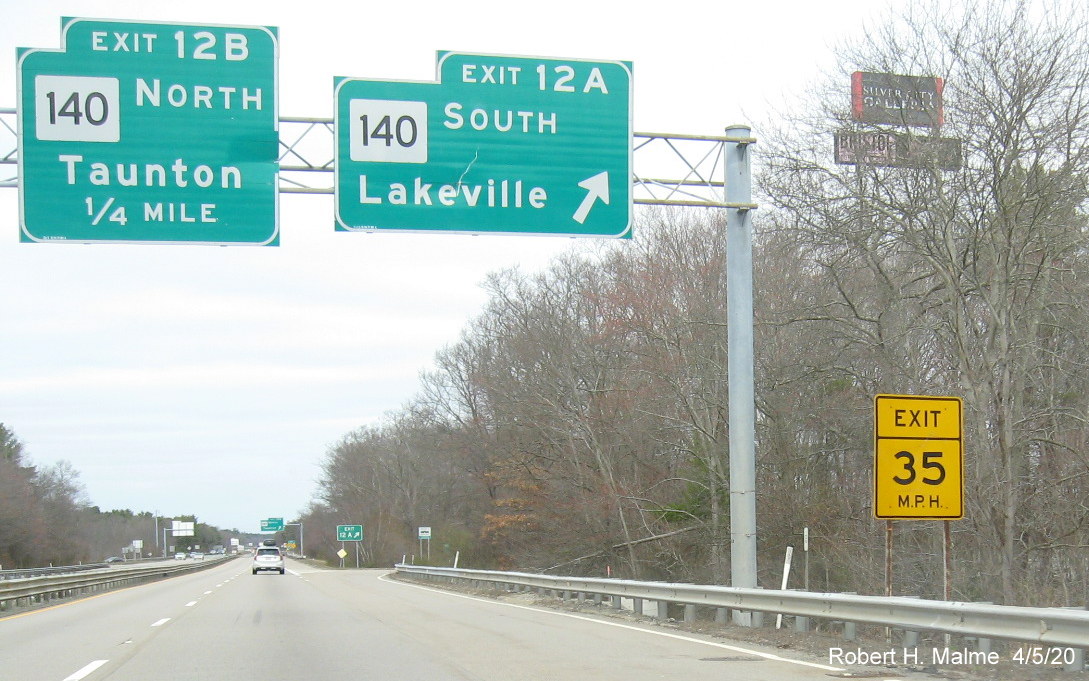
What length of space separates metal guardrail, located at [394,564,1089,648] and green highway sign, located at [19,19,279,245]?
27.6ft

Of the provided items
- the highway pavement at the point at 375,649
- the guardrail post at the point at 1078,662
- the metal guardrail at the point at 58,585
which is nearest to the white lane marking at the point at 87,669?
the highway pavement at the point at 375,649

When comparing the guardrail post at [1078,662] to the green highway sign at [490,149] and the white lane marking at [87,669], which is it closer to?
the green highway sign at [490,149]

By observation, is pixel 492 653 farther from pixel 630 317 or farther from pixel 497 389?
pixel 497 389

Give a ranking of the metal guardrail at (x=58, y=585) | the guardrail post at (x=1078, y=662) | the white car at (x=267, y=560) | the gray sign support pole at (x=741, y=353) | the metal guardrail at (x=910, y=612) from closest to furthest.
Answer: the metal guardrail at (x=910, y=612)
the guardrail post at (x=1078, y=662)
the gray sign support pole at (x=741, y=353)
the metal guardrail at (x=58, y=585)
the white car at (x=267, y=560)

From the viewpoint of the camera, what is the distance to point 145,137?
13.9 metres

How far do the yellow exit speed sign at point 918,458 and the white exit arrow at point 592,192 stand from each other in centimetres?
503

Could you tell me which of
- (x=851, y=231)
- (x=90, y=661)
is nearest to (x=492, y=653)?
(x=90, y=661)

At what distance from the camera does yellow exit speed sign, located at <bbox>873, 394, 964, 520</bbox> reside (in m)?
11.7

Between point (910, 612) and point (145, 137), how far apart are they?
11.1 meters

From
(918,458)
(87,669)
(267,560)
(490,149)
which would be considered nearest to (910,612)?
(918,458)

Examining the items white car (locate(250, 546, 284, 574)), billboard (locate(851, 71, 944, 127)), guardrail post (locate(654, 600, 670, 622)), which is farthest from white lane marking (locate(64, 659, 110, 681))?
white car (locate(250, 546, 284, 574))

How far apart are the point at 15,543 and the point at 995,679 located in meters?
104

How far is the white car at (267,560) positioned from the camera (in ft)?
208

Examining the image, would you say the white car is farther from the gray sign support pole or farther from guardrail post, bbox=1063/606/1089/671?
guardrail post, bbox=1063/606/1089/671
